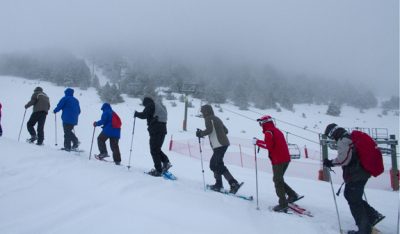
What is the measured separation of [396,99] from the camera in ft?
192

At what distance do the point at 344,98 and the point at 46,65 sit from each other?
5789cm

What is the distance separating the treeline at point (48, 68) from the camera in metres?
46.9

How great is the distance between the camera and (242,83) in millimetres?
52781

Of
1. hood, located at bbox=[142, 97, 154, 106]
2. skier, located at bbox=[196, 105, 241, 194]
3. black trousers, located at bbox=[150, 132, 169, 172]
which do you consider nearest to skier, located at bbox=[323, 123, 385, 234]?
skier, located at bbox=[196, 105, 241, 194]

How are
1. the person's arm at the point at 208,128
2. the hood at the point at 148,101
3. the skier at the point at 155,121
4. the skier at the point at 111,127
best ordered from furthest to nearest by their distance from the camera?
the skier at the point at 111,127, the hood at the point at 148,101, the skier at the point at 155,121, the person's arm at the point at 208,128

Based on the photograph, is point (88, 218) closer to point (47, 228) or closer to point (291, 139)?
point (47, 228)

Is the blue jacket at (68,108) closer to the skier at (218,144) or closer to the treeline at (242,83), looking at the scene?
the skier at (218,144)

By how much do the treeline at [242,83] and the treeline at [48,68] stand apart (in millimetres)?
6394

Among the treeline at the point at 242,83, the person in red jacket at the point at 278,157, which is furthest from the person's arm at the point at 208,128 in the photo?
the treeline at the point at 242,83

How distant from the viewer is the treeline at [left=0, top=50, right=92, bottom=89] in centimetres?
4691

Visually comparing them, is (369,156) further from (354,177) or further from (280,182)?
(280,182)

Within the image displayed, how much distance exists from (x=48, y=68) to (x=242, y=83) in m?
34.3

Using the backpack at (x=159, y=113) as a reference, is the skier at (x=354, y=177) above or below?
below

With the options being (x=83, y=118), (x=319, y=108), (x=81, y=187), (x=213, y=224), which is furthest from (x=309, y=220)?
(x=319, y=108)
